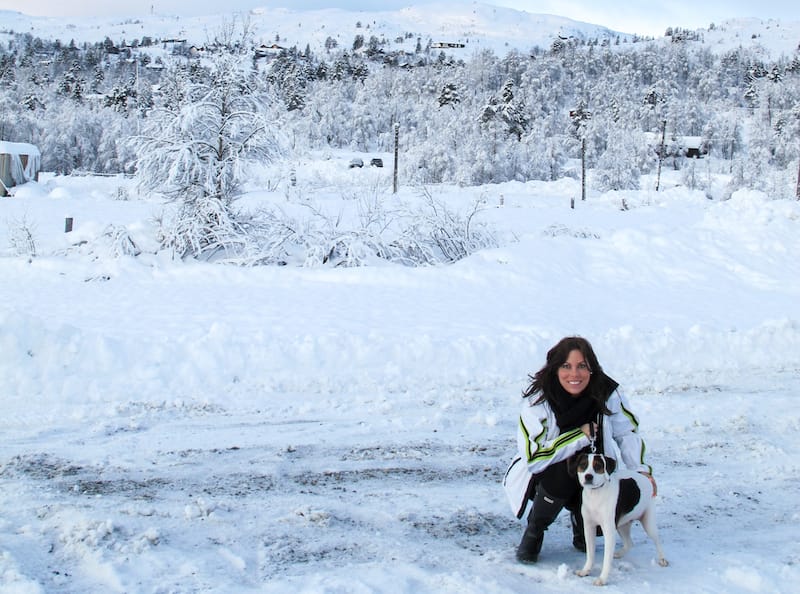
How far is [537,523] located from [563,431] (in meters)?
0.50

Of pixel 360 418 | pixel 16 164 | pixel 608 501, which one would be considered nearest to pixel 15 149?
pixel 16 164

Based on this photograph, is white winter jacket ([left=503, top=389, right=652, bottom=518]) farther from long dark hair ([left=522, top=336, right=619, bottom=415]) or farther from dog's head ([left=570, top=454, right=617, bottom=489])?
dog's head ([left=570, top=454, right=617, bottom=489])

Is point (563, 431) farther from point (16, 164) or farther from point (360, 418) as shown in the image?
point (16, 164)

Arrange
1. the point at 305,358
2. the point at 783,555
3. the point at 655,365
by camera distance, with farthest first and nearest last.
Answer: the point at 655,365 < the point at 305,358 < the point at 783,555

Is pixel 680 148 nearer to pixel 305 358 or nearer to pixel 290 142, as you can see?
pixel 290 142

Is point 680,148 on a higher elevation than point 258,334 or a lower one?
higher

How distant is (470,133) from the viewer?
5991 centimetres

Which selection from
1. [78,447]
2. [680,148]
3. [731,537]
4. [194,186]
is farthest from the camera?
[680,148]

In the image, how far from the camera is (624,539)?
11.6 feet

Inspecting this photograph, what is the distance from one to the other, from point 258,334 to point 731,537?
17.6 feet

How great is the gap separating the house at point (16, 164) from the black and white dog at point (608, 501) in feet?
116

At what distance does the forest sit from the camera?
65.2 feet

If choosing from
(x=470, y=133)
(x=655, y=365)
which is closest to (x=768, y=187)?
(x=470, y=133)

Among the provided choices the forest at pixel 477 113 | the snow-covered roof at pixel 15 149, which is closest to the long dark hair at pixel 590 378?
the forest at pixel 477 113
